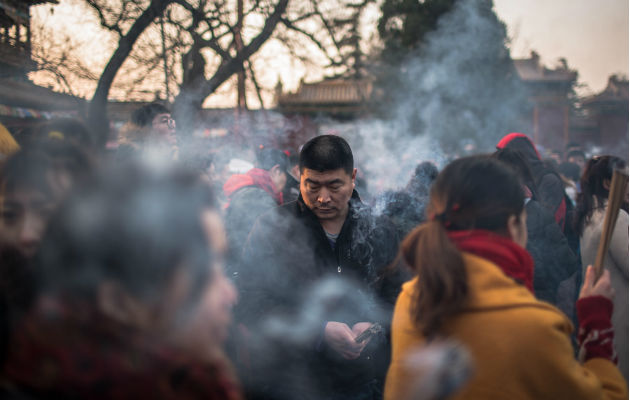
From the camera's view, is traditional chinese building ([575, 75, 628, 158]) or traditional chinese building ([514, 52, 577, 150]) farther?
traditional chinese building ([514, 52, 577, 150])

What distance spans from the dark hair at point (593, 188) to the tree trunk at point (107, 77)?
3770 millimetres

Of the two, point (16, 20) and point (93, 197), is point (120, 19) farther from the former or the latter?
point (93, 197)

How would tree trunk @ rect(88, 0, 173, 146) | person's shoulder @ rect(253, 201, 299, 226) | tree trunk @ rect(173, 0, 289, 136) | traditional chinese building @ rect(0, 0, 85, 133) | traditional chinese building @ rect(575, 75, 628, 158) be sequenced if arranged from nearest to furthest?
person's shoulder @ rect(253, 201, 299, 226) < tree trunk @ rect(88, 0, 173, 146) < traditional chinese building @ rect(0, 0, 85, 133) < tree trunk @ rect(173, 0, 289, 136) < traditional chinese building @ rect(575, 75, 628, 158)

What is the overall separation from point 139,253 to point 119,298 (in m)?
0.08

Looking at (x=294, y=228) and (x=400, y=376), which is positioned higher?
(x=294, y=228)

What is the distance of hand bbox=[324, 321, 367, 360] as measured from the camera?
6.63 ft

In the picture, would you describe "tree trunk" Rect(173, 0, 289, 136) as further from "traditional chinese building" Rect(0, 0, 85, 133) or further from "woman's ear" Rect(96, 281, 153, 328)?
"woman's ear" Rect(96, 281, 153, 328)

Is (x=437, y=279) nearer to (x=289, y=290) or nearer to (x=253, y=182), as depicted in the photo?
(x=289, y=290)

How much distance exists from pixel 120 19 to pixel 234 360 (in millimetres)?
3919

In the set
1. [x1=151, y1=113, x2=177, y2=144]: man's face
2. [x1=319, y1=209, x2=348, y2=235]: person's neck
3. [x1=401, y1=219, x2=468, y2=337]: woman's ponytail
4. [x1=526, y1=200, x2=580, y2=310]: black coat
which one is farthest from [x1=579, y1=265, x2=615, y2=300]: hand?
[x1=151, y1=113, x2=177, y2=144]: man's face

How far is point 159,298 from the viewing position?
798 millimetres

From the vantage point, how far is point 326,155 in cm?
233

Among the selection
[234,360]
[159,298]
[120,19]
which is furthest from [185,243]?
[120,19]

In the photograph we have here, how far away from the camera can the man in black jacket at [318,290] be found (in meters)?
2.15
